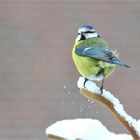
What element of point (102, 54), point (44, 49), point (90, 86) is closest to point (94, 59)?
point (102, 54)

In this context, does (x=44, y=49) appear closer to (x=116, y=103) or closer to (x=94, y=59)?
(x=94, y=59)

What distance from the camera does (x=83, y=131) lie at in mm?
1054

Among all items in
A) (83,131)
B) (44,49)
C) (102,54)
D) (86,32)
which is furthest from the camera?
(44,49)

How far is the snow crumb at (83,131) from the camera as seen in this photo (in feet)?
3.42

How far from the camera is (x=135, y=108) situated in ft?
12.6

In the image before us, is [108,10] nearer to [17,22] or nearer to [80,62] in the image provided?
[17,22]

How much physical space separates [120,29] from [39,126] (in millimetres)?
711

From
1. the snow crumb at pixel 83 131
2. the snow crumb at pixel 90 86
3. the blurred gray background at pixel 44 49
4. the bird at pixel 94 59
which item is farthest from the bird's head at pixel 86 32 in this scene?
the blurred gray background at pixel 44 49

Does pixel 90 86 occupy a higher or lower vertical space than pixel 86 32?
lower

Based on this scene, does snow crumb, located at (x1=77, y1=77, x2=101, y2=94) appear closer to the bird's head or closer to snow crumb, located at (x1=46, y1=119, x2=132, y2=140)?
snow crumb, located at (x1=46, y1=119, x2=132, y2=140)

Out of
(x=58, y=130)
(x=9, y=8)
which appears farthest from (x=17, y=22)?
(x=58, y=130)

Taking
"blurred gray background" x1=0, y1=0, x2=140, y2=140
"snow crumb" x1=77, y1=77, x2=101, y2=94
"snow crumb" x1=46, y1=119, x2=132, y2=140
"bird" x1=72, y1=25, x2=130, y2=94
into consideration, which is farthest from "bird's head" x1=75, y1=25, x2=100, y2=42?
"blurred gray background" x1=0, y1=0, x2=140, y2=140

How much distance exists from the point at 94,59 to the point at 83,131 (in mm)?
312

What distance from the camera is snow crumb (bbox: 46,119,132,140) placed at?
1043mm
